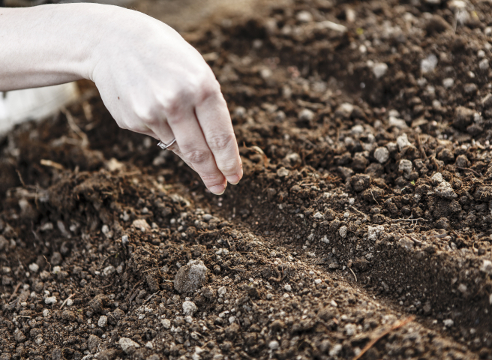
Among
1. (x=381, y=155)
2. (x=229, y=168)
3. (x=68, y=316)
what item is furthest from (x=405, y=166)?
(x=68, y=316)

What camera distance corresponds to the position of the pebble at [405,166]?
1.41 metres

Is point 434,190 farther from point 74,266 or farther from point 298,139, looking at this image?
point 74,266

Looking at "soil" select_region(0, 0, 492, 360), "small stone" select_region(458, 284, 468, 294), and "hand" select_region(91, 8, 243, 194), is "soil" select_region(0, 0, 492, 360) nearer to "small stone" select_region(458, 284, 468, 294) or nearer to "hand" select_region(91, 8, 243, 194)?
"small stone" select_region(458, 284, 468, 294)

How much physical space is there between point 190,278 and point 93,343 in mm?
350

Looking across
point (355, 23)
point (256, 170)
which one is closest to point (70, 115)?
point (256, 170)

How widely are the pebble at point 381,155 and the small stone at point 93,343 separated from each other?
115 cm

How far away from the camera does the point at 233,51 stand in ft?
6.90

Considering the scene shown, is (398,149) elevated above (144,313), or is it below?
above

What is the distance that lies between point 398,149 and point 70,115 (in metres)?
1.54

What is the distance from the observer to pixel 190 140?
1.10 metres

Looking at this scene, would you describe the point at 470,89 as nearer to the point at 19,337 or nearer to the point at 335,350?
the point at 335,350

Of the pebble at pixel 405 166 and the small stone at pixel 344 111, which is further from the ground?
the pebble at pixel 405 166

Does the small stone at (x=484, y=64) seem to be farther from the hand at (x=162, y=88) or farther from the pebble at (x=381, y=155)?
the hand at (x=162, y=88)

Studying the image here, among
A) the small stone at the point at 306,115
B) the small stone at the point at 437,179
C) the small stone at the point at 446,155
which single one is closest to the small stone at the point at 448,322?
the small stone at the point at 437,179
